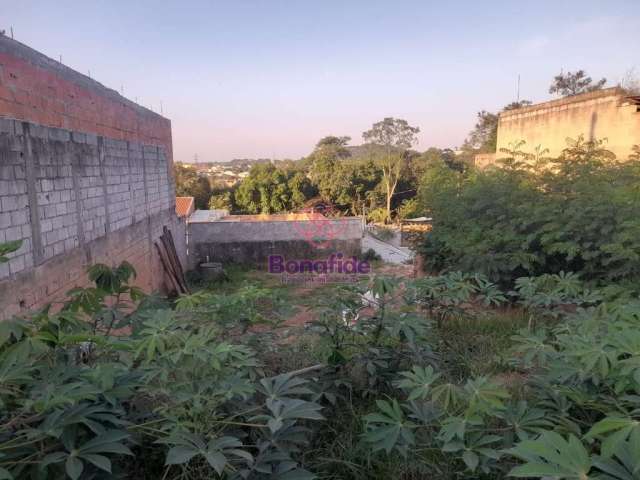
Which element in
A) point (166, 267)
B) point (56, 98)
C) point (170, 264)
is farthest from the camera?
point (170, 264)

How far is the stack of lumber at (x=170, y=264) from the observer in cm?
835

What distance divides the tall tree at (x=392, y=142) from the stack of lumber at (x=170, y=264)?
1627cm

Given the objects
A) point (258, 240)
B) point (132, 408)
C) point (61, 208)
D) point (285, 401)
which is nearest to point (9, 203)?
point (61, 208)

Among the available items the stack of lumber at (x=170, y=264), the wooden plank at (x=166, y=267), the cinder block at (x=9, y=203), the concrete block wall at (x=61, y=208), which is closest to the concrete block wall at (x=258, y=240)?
the stack of lumber at (x=170, y=264)

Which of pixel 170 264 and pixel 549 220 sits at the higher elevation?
pixel 549 220

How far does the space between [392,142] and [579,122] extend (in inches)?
738

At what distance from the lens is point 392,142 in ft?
86.8

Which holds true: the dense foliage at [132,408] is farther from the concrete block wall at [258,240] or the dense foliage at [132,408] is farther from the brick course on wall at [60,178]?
the concrete block wall at [258,240]

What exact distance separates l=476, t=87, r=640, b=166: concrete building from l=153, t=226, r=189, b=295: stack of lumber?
21.6 ft

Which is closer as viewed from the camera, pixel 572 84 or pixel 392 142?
pixel 572 84

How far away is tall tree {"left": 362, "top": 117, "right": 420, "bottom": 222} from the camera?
2359cm

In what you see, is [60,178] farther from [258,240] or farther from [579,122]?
[579,122]

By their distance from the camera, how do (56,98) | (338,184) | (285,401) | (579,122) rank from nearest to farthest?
(285,401) → (56,98) → (579,122) → (338,184)

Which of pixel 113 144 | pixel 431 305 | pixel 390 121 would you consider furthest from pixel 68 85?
pixel 390 121
